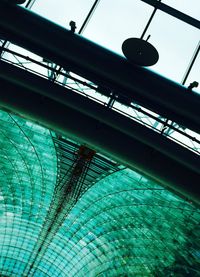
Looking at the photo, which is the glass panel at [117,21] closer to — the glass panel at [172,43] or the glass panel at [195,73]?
the glass panel at [172,43]

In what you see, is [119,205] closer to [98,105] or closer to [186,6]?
[98,105]

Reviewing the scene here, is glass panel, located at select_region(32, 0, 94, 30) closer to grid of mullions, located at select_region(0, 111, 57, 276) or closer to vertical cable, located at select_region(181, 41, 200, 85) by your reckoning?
vertical cable, located at select_region(181, 41, 200, 85)

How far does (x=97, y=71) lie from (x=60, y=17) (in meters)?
2.71

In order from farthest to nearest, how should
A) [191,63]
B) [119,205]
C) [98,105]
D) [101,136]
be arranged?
[119,205] → [101,136] → [98,105] → [191,63]

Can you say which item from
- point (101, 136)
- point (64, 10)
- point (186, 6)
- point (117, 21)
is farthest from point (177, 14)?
point (101, 136)

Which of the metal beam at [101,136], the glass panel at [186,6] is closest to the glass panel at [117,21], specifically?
the glass panel at [186,6]

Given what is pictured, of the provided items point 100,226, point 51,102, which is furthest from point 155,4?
point 100,226

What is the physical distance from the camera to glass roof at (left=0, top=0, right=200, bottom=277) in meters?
14.1

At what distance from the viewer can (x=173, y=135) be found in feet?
53.0

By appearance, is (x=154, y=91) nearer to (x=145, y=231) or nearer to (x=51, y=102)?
(x=51, y=102)

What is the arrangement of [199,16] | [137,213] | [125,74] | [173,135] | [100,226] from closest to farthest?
[125,74] → [199,16] → [173,135] → [137,213] → [100,226]

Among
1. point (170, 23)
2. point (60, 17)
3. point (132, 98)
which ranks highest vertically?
point (170, 23)

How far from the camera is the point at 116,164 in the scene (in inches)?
1180

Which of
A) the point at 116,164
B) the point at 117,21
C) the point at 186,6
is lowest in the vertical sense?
the point at 117,21
